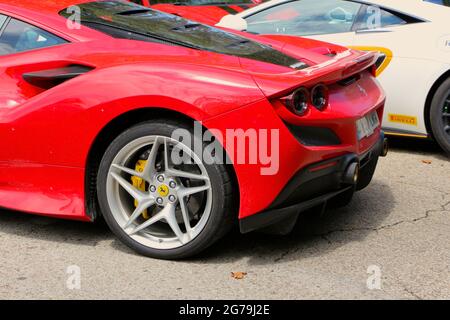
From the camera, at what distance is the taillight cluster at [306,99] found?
12.3 feet

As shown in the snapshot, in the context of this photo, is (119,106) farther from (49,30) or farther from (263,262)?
(263,262)

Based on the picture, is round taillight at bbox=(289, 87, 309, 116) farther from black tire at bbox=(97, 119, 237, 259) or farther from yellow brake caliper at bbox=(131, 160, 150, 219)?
yellow brake caliper at bbox=(131, 160, 150, 219)

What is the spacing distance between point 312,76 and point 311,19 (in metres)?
3.05

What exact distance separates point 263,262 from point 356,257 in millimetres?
498

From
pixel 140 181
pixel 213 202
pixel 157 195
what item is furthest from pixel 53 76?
pixel 213 202

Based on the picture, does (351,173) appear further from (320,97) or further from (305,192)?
(320,97)

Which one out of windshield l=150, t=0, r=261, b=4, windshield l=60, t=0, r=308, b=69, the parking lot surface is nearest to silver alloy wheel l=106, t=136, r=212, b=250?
the parking lot surface

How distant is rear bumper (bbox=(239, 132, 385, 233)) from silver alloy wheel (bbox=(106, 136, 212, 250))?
30cm

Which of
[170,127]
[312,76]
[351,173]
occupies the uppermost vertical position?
[312,76]

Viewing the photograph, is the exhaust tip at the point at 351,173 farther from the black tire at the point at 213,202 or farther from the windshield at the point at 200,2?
the windshield at the point at 200,2

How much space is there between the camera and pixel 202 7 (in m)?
9.15

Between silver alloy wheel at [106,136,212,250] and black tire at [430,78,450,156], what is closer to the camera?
silver alloy wheel at [106,136,212,250]

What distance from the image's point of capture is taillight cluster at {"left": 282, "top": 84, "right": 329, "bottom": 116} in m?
3.76
